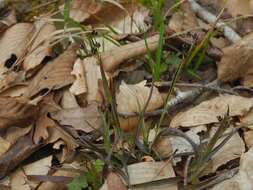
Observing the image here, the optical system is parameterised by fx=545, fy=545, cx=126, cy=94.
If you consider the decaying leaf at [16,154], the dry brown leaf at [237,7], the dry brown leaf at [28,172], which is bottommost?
→ the dry brown leaf at [28,172]

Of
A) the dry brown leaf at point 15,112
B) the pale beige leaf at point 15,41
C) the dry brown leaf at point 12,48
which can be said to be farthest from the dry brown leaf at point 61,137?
the pale beige leaf at point 15,41

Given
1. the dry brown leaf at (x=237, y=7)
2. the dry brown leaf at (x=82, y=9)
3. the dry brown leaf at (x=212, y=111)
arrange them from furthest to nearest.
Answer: the dry brown leaf at (x=82, y=9)
the dry brown leaf at (x=237, y=7)
the dry brown leaf at (x=212, y=111)

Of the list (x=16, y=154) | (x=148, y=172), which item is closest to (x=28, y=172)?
(x=16, y=154)

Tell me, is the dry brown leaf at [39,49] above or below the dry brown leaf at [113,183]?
above

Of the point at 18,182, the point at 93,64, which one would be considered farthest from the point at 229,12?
the point at 18,182

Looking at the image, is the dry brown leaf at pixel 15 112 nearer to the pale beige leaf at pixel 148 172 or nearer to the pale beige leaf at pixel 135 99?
the pale beige leaf at pixel 135 99

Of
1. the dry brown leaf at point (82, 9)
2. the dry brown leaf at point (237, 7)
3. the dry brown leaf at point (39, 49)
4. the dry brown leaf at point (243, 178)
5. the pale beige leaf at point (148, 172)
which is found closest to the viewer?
the dry brown leaf at point (243, 178)

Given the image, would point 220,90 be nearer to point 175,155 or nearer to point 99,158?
point 175,155

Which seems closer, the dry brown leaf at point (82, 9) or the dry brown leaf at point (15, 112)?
the dry brown leaf at point (15, 112)

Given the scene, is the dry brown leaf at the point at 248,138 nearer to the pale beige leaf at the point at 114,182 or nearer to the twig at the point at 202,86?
the twig at the point at 202,86

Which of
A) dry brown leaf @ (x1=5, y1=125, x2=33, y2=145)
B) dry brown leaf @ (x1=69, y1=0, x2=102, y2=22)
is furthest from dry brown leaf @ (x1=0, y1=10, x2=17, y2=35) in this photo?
dry brown leaf @ (x1=5, y1=125, x2=33, y2=145)
